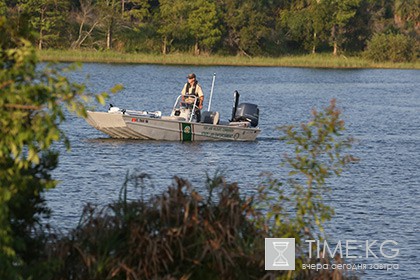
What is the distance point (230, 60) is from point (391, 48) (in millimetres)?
14524

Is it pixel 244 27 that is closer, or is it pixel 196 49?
pixel 196 49

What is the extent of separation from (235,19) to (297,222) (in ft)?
293

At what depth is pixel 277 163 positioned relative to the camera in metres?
30.3

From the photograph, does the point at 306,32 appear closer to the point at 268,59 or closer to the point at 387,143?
the point at 268,59

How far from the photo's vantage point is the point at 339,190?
25.6 metres

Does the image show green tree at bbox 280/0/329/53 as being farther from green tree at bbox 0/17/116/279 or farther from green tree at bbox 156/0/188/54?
green tree at bbox 0/17/116/279

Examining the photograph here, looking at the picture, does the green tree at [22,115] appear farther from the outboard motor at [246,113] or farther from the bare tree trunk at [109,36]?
the bare tree trunk at [109,36]

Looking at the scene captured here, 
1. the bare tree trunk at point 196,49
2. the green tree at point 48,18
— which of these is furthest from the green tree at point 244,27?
the green tree at point 48,18

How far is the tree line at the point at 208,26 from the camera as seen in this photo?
9275cm

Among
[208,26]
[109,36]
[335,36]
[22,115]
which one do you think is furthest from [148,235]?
[335,36]

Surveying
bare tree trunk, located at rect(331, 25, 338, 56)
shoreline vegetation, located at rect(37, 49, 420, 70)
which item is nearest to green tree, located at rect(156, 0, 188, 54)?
shoreline vegetation, located at rect(37, 49, 420, 70)

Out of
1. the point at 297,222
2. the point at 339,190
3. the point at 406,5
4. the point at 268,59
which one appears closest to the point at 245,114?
the point at 339,190

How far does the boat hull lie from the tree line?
5665 cm

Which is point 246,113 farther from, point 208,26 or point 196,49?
point 196,49
